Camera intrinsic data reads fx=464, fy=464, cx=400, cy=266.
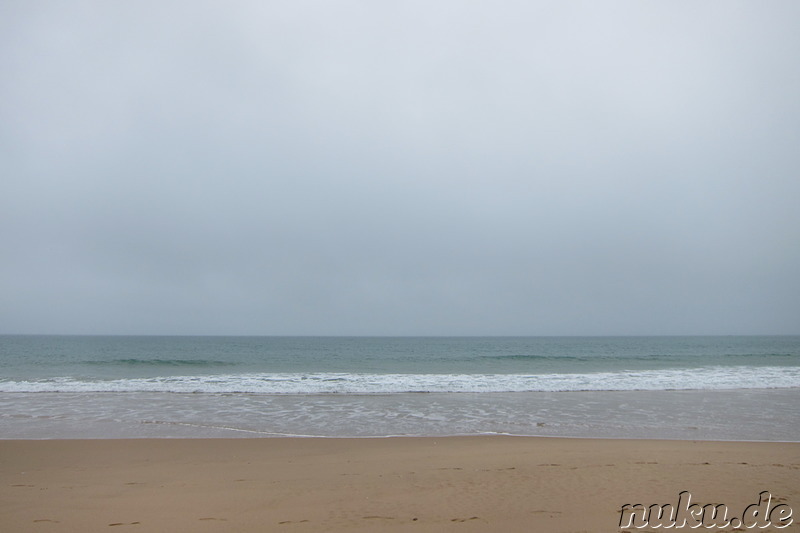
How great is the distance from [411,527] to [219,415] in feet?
35.7

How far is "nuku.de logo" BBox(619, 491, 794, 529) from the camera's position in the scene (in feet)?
17.4

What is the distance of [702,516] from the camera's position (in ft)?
18.2

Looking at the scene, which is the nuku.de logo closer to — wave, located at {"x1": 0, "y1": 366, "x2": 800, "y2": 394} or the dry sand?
the dry sand

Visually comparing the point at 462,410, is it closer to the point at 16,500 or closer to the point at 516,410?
the point at 516,410

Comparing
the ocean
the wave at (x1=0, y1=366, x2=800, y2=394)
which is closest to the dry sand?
the ocean

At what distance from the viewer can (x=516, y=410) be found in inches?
589

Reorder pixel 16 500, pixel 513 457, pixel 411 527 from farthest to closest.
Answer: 1. pixel 513 457
2. pixel 16 500
3. pixel 411 527

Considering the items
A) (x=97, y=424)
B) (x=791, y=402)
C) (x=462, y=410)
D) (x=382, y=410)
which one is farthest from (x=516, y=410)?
(x=97, y=424)

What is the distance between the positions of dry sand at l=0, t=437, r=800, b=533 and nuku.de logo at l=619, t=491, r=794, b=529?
135 millimetres

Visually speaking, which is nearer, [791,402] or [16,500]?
[16,500]

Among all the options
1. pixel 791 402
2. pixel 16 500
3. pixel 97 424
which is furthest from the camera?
pixel 791 402

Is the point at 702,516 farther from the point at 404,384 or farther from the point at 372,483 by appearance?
the point at 404,384

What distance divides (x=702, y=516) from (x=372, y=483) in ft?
→ 14.1

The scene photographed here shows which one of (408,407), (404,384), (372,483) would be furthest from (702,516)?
(404,384)
